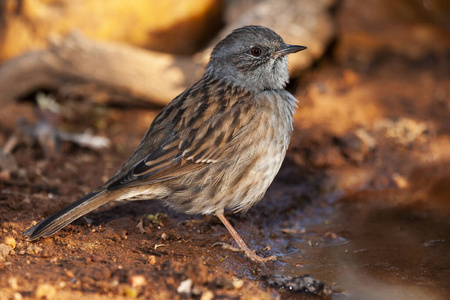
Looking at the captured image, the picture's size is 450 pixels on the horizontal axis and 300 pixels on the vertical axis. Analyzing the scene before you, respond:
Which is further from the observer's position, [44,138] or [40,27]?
[40,27]

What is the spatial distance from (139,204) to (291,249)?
1731 mm

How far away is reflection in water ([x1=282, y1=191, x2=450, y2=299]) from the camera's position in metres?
4.53

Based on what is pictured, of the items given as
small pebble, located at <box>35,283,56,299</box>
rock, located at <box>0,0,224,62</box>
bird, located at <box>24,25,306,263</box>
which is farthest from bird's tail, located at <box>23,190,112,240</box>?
rock, located at <box>0,0,224,62</box>

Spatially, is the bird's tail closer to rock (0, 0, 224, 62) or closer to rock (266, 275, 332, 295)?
rock (266, 275, 332, 295)

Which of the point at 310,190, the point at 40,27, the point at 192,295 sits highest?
the point at 40,27

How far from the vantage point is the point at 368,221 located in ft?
19.9

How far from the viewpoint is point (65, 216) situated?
15.4 ft

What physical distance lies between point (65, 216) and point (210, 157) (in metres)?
1.35

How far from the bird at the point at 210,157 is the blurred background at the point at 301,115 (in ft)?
1.71

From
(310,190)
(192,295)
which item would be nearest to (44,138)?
(310,190)

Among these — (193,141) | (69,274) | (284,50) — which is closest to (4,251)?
(69,274)

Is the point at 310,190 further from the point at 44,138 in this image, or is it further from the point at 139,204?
the point at 44,138

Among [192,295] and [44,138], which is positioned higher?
[44,138]

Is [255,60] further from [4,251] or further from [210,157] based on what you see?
[4,251]
